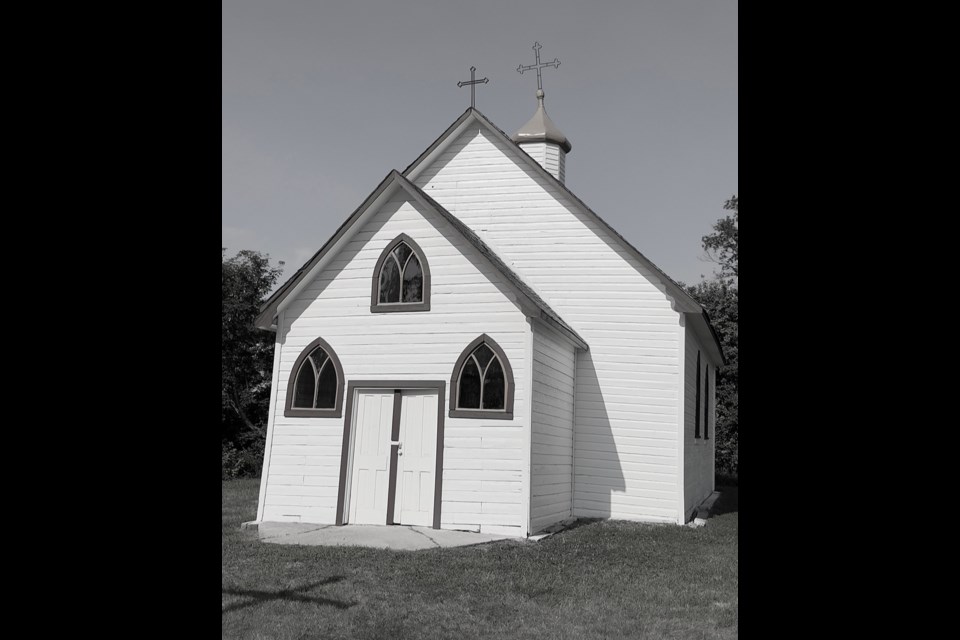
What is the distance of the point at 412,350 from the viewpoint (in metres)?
13.5

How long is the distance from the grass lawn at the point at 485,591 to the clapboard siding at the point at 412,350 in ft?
4.05

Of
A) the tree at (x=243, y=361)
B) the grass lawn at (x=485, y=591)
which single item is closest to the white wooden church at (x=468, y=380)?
the grass lawn at (x=485, y=591)

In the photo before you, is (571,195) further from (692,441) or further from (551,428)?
(692,441)

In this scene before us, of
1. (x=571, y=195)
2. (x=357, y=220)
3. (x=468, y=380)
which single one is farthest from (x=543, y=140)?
(x=468, y=380)

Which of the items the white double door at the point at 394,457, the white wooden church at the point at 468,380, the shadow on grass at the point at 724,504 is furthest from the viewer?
the shadow on grass at the point at 724,504

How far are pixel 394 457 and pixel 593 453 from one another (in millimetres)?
4635

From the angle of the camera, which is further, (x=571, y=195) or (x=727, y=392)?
(x=727, y=392)

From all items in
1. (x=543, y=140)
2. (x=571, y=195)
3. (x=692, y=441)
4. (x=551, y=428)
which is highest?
(x=543, y=140)

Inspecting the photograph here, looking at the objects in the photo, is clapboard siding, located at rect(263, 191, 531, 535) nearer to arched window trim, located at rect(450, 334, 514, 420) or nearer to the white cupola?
arched window trim, located at rect(450, 334, 514, 420)

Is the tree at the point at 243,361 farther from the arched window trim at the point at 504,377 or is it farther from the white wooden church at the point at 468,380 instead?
the arched window trim at the point at 504,377

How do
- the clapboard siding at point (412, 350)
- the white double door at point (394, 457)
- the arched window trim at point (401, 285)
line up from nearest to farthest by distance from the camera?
1. the clapboard siding at point (412, 350)
2. the white double door at point (394, 457)
3. the arched window trim at point (401, 285)

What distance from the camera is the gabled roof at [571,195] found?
15609 mm
